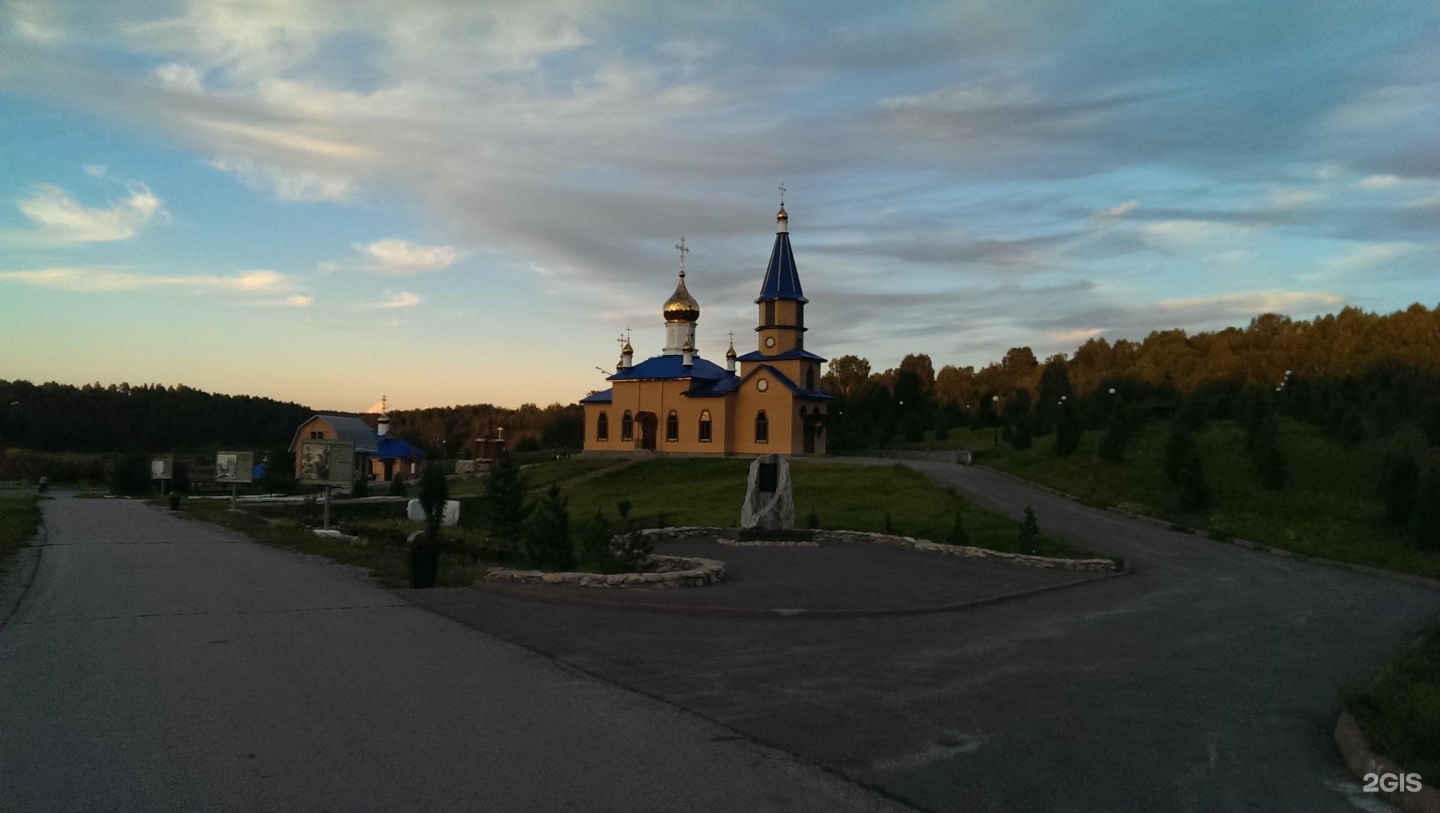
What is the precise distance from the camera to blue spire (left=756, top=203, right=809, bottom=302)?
170 ft

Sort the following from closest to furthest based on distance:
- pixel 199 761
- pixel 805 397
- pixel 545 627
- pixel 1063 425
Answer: pixel 199 761, pixel 545 627, pixel 1063 425, pixel 805 397

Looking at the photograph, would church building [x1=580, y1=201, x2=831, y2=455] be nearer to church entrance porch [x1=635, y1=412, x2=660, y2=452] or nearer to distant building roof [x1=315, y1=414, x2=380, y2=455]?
church entrance porch [x1=635, y1=412, x2=660, y2=452]

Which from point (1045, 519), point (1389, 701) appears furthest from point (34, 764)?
point (1045, 519)

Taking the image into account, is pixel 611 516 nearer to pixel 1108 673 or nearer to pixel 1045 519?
pixel 1045 519

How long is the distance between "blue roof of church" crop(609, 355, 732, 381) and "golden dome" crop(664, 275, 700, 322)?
92.4 inches

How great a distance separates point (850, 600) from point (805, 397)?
37.2m

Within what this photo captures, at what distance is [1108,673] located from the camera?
9.11 meters

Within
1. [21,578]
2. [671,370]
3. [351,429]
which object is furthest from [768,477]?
[351,429]

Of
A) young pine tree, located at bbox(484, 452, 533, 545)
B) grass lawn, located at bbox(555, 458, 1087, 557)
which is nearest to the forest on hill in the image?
grass lawn, located at bbox(555, 458, 1087, 557)

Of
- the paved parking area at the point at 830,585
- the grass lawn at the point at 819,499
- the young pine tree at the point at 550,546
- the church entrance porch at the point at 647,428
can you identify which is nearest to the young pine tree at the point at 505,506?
the grass lawn at the point at 819,499

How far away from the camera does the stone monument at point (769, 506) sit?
71.5 feet

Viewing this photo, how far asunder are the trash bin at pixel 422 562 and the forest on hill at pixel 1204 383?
29892 mm

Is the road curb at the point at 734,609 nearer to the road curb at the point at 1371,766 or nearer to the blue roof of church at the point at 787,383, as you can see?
the road curb at the point at 1371,766

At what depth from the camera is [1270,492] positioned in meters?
30.0
